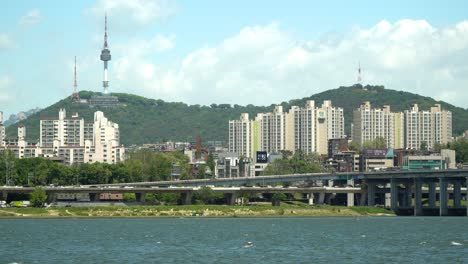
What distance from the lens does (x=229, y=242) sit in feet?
380

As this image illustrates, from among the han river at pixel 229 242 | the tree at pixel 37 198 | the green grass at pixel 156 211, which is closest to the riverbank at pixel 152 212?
the green grass at pixel 156 211

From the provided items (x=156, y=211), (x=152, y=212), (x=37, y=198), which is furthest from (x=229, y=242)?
(x=37, y=198)

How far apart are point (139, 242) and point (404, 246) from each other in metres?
27.6

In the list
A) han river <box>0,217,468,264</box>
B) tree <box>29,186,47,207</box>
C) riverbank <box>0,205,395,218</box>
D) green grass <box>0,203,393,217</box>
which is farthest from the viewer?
tree <box>29,186,47,207</box>

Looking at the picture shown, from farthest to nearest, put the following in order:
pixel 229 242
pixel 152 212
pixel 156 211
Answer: pixel 156 211 → pixel 152 212 → pixel 229 242

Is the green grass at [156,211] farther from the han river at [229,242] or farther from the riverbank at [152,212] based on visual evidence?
the han river at [229,242]

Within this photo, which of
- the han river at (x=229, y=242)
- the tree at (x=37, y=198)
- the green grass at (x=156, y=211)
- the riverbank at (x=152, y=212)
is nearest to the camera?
the han river at (x=229, y=242)

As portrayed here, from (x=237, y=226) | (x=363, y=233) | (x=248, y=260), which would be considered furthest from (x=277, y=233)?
(x=248, y=260)

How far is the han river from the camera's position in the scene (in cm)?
9469

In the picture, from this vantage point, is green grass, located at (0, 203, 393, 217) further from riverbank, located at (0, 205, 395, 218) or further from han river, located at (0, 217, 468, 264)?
han river, located at (0, 217, 468, 264)

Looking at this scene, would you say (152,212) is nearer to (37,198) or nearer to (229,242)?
(37,198)

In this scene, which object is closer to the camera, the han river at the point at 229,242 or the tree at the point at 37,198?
the han river at the point at 229,242

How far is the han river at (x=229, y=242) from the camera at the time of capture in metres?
94.7

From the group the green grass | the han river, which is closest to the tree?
the green grass
